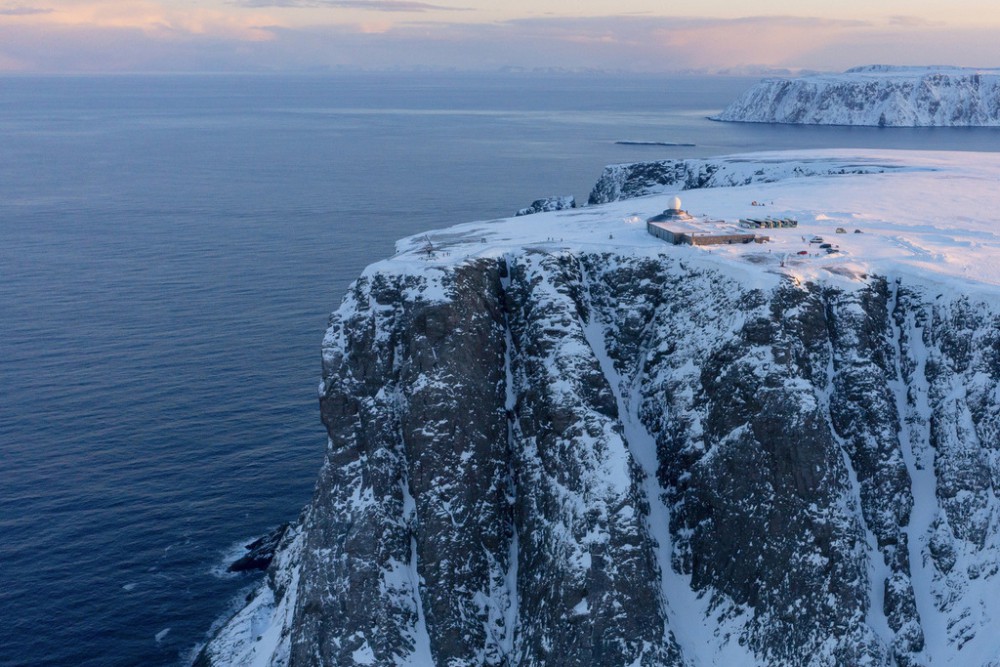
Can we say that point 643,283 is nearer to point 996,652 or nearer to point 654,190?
point 996,652

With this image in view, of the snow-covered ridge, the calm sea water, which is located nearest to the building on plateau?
the calm sea water

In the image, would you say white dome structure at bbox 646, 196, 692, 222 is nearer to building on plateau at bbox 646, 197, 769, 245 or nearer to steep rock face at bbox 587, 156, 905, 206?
building on plateau at bbox 646, 197, 769, 245

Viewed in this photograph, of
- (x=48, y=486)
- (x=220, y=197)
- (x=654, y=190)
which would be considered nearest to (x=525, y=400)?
(x=48, y=486)

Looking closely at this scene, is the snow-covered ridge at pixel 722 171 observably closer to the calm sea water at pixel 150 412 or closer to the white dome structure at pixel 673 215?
the calm sea water at pixel 150 412

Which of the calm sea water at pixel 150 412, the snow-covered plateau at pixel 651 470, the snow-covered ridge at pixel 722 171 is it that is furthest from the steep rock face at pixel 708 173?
the snow-covered plateau at pixel 651 470

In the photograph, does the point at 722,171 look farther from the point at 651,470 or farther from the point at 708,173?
the point at 651,470
